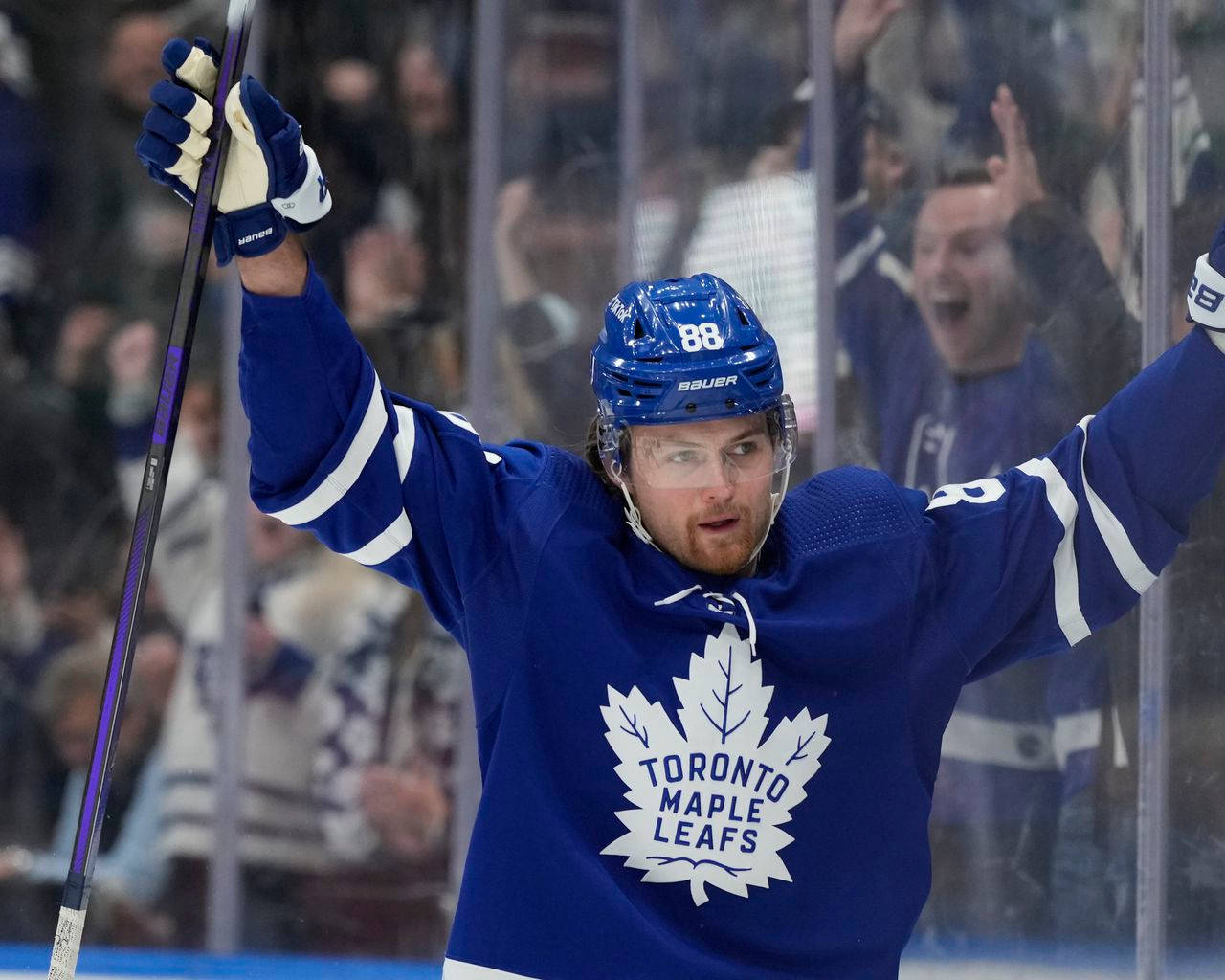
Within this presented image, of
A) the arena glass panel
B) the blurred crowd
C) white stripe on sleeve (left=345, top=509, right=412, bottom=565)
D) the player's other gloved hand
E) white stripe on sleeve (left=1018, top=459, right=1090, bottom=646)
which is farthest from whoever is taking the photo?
the blurred crowd

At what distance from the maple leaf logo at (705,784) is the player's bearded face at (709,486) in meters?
0.14

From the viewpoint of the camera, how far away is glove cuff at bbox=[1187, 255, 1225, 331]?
1794mm

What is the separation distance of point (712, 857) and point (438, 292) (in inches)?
76.7

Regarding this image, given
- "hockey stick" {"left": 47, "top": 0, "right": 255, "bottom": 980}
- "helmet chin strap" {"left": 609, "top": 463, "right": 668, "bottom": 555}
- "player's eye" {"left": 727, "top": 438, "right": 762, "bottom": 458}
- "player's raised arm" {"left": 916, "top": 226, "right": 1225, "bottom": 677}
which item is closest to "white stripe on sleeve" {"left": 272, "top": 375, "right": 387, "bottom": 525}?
"hockey stick" {"left": 47, "top": 0, "right": 255, "bottom": 980}

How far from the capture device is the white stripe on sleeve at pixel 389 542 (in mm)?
1766

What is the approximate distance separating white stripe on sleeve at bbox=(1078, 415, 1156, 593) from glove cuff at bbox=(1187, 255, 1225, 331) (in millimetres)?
213

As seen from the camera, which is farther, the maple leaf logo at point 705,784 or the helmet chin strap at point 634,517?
the helmet chin strap at point 634,517

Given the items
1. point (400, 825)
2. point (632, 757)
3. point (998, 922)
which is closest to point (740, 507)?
point (632, 757)

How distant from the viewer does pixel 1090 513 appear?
187cm

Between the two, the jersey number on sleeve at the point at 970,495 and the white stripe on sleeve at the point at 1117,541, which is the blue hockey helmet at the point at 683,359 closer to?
the jersey number on sleeve at the point at 970,495

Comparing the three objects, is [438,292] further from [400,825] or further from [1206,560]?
[1206,560]

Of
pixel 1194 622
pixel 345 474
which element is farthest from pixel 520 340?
pixel 345 474

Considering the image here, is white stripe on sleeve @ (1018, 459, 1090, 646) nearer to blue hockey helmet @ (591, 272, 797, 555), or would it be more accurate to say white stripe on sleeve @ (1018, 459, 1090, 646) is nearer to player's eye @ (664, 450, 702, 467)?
blue hockey helmet @ (591, 272, 797, 555)

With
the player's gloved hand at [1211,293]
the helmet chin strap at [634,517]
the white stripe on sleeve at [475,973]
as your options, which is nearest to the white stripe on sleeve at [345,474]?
the helmet chin strap at [634,517]
